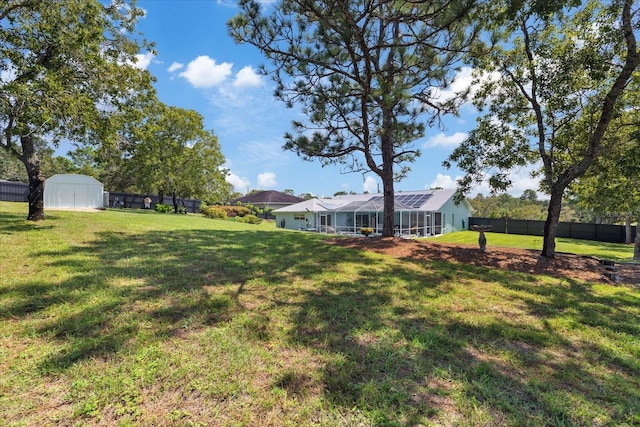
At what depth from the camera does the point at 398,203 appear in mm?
23359

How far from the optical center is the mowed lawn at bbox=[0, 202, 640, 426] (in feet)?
6.66

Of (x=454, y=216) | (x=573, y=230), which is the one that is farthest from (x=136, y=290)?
(x=573, y=230)

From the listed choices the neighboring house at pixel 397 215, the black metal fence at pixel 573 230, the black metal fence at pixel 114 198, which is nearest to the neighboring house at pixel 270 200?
the black metal fence at pixel 114 198

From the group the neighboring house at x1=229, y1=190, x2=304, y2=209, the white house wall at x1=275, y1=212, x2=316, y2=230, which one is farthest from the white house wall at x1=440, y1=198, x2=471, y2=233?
the neighboring house at x1=229, y1=190, x2=304, y2=209

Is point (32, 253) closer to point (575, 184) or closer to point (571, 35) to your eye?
point (571, 35)

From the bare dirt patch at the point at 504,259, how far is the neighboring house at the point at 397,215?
1356 centimetres

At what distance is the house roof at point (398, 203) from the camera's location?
23173mm

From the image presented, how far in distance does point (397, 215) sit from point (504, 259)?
16.6 metres

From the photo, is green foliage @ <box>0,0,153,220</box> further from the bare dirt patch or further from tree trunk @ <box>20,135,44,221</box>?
the bare dirt patch

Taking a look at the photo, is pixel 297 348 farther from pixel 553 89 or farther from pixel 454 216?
pixel 454 216

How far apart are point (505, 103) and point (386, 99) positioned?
16.8 ft

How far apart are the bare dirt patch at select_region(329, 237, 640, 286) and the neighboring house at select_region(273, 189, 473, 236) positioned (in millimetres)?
13562

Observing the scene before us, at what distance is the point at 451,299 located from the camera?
4.45m

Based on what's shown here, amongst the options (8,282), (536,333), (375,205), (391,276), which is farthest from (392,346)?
(375,205)
